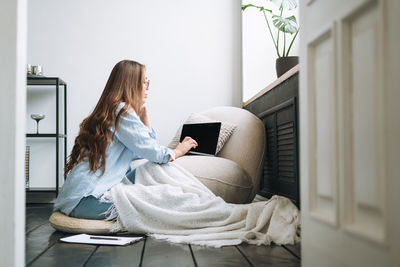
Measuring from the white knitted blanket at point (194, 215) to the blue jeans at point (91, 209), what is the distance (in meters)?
0.04

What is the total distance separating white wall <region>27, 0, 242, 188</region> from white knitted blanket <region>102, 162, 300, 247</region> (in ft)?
6.10

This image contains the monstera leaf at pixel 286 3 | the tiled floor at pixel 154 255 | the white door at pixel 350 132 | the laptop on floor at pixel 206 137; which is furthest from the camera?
the monstera leaf at pixel 286 3

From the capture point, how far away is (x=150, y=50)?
13.5 ft

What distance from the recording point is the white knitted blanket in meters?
1.98

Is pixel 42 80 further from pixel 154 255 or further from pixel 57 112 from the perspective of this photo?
pixel 154 255

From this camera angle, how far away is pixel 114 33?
13.4ft

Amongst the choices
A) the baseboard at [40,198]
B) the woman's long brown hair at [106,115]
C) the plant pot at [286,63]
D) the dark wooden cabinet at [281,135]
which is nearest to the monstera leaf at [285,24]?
the plant pot at [286,63]

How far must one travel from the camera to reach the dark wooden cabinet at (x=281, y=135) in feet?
8.04

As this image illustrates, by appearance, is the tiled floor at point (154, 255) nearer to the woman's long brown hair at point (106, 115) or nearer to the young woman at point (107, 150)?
the young woman at point (107, 150)

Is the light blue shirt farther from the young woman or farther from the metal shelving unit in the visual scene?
the metal shelving unit

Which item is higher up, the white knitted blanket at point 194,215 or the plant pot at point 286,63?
the plant pot at point 286,63

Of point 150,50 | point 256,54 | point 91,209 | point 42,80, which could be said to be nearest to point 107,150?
point 91,209

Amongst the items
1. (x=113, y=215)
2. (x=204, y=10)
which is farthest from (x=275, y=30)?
(x=113, y=215)

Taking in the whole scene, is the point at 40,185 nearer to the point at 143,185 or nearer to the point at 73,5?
the point at 73,5
